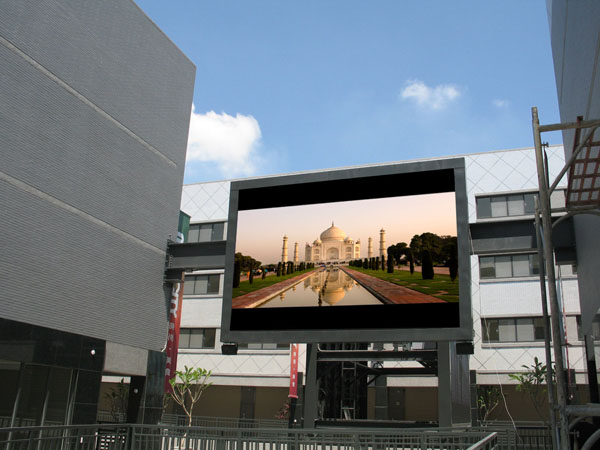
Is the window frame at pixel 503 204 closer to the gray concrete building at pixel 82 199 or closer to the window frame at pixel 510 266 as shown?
the window frame at pixel 510 266

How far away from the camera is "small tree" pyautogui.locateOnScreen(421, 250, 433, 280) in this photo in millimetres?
19000

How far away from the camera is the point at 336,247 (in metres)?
21.0

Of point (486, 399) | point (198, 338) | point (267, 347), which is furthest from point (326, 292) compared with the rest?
point (198, 338)

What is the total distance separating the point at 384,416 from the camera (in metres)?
37.3

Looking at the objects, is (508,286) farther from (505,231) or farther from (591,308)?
(591,308)

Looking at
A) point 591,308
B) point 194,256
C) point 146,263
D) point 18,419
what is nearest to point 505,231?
point 591,308

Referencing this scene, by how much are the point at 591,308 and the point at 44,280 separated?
16.6 m

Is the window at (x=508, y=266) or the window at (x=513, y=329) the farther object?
the window at (x=508, y=266)

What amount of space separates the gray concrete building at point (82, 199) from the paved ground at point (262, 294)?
4.88 meters

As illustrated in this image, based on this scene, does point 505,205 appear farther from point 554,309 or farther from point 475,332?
point 554,309

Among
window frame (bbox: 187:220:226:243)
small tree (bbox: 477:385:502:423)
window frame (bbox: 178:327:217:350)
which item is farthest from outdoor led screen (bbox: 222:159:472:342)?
window frame (bbox: 187:220:226:243)

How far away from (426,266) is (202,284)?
28971mm

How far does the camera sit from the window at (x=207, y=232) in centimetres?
4641

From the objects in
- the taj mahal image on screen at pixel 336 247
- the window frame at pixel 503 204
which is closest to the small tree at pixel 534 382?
the window frame at pixel 503 204
